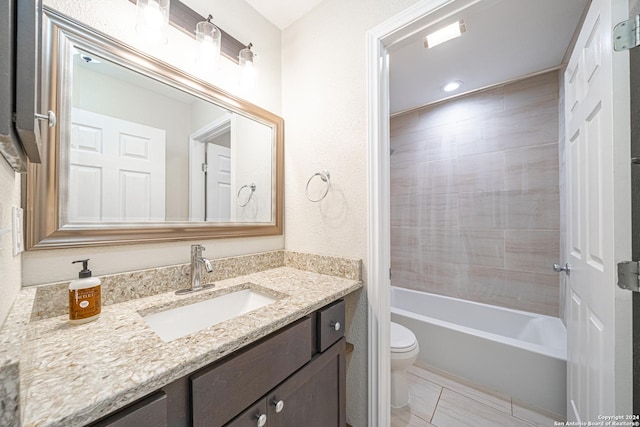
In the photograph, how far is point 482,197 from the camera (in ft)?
A: 7.29

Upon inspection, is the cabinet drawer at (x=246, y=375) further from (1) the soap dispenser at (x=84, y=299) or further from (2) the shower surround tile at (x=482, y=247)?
(2) the shower surround tile at (x=482, y=247)

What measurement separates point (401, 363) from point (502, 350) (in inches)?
28.1

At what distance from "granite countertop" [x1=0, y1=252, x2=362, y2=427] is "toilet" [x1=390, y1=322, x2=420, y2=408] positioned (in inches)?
33.2

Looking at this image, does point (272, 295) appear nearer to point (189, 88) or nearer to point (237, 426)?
point (237, 426)

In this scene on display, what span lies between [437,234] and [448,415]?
1492 mm

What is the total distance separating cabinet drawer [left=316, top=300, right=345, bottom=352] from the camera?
0.91 meters

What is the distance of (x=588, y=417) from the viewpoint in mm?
961

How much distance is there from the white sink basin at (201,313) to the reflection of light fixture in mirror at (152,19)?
108cm

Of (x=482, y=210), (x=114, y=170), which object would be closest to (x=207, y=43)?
(x=114, y=170)

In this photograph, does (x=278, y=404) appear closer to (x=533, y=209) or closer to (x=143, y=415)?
(x=143, y=415)

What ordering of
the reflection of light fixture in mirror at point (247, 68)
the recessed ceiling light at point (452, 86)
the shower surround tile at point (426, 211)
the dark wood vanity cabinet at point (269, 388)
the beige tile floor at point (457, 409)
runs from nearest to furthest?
the dark wood vanity cabinet at point (269, 388) < the reflection of light fixture in mirror at point (247, 68) < the beige tile floor at point (457, 409) < the recessed ceiling light at point (452, 86) < the shower surround tile at point (426, 211)

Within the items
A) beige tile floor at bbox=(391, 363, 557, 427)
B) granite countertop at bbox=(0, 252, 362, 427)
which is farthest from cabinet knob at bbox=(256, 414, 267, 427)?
beige tile floor at bbox=(391, 363, 557, 427)

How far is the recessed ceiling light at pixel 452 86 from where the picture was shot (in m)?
2.09

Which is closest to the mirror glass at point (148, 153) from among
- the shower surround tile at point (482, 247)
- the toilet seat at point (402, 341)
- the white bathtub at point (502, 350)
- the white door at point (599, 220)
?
the toilet seat at point (402, 341)
